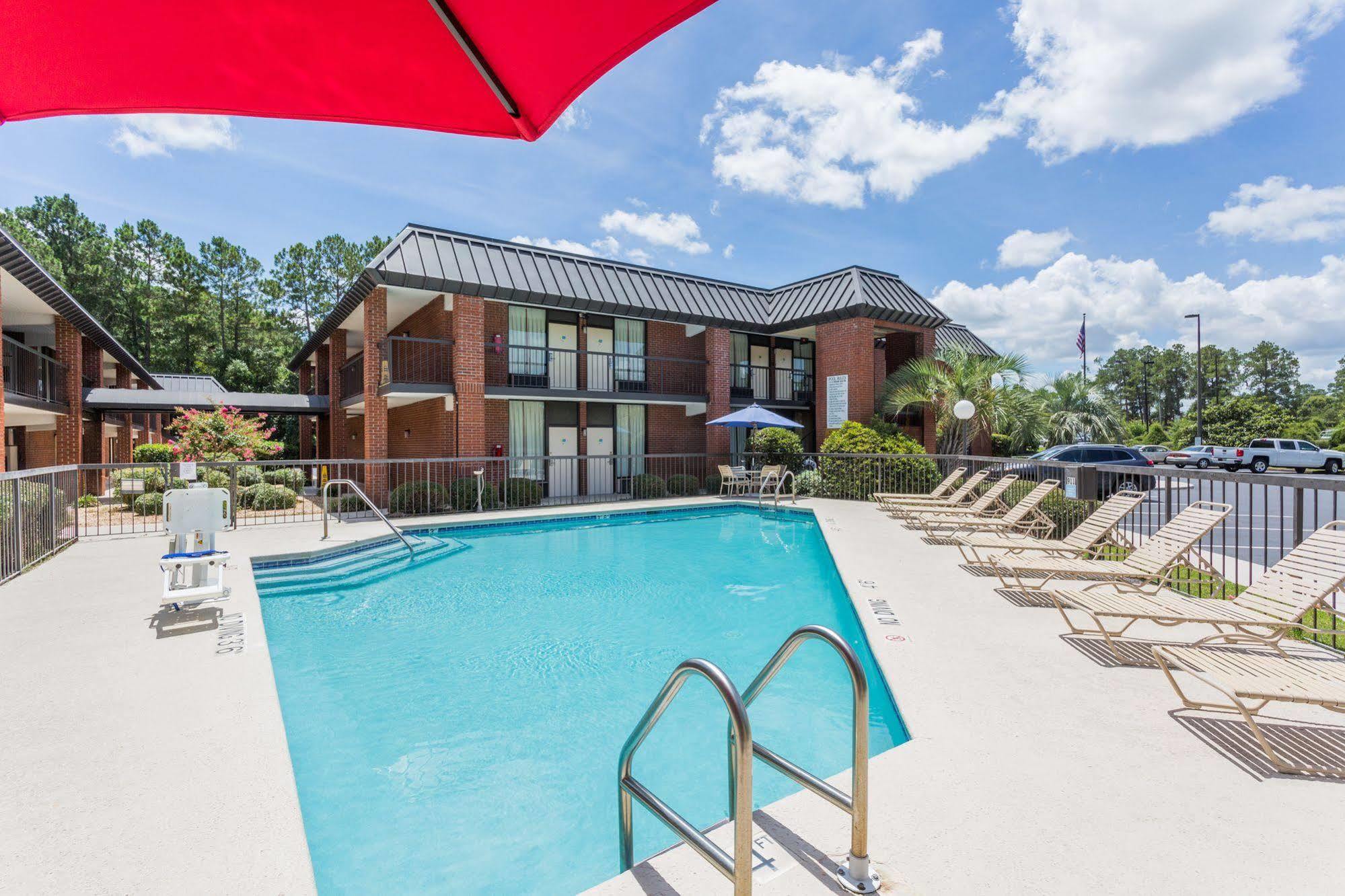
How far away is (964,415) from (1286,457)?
22.9 meters

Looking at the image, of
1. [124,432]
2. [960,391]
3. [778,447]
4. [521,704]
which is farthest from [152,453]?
[960,391]

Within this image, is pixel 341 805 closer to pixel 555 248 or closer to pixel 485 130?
pixel 485 130

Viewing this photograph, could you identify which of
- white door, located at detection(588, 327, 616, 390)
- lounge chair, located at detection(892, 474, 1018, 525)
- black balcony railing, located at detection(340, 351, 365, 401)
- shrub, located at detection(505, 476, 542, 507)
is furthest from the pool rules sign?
black balcony railing, located at detection(340, 351, 365, 401)

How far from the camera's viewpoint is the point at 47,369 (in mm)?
15359

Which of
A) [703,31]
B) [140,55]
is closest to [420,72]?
[140,55]

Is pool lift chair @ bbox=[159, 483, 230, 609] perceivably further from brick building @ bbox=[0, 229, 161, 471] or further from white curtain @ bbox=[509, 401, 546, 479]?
white curtain @ bbox=[509, 401, 546, 479]

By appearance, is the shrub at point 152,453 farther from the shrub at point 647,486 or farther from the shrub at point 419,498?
the shrub at point 647,486

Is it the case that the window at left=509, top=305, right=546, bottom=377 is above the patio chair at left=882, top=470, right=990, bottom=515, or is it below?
above

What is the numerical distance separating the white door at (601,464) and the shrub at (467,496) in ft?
12.9

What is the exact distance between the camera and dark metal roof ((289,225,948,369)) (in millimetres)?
14602

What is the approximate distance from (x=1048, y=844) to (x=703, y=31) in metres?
8.20

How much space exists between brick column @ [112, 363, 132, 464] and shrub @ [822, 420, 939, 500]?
29137mm

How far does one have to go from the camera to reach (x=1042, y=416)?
791 inches

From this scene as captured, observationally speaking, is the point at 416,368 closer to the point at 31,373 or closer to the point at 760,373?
the point at 31,373
